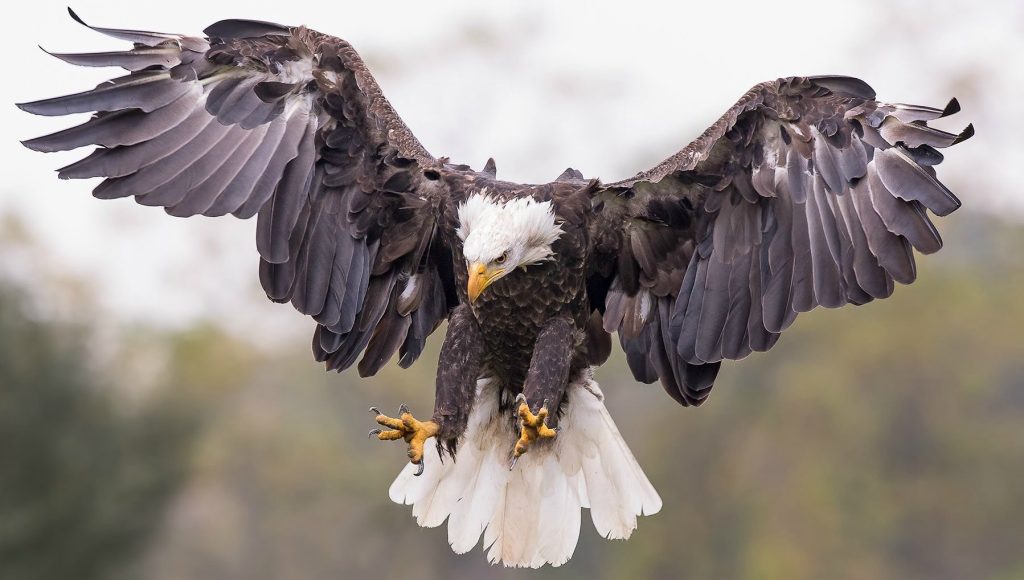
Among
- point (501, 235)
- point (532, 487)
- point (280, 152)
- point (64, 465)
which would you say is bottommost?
point (532, 487)

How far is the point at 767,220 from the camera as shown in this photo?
5.30 m

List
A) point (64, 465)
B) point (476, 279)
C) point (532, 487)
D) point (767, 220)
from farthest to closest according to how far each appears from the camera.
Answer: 1. point (64, 465)
2. point (532, 487)
3. point (767, 220)
4. point (476, 279)

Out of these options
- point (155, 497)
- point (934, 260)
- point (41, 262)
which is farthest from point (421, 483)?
point (934, 260)

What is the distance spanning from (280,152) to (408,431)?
1124 mm

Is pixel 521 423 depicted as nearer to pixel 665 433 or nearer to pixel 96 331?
pixel 96 331

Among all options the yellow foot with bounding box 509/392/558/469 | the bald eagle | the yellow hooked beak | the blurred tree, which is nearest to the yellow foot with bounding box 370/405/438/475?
the bald eagle

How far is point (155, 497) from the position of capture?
17.8 metres

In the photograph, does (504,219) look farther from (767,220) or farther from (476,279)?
(767,220)

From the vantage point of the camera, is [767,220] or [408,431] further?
[767,220]

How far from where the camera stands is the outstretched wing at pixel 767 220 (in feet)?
16.5

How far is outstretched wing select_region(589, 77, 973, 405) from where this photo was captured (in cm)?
504

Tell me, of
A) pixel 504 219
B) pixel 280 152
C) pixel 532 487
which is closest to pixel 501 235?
pixel 504 219

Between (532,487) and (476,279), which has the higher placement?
(476,279)

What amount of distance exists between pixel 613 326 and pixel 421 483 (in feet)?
3.41
